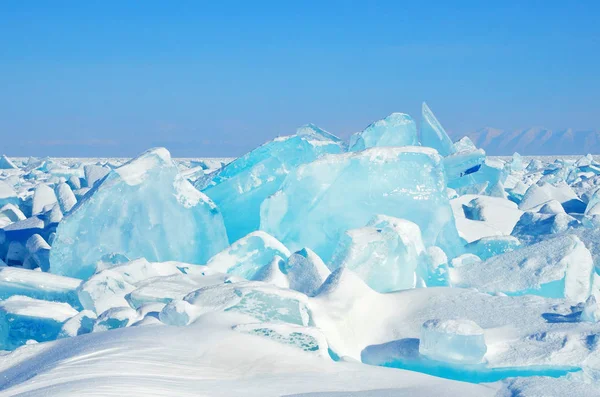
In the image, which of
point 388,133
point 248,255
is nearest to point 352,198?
point 248,255

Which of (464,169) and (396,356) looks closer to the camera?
(396,356)

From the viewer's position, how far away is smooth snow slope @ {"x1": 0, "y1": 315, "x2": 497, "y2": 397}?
1.74 metres

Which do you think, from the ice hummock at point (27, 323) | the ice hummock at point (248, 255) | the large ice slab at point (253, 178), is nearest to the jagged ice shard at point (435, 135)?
the large ice slab at point (253, 178)

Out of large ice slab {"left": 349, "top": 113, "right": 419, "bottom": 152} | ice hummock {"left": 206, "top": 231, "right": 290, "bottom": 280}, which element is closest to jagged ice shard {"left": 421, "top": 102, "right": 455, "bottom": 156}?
large ice slab {"left": 349, "top": 113, "right": 419, "bottom": 152}

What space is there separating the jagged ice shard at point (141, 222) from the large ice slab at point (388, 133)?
4.84 ft

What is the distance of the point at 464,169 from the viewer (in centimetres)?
570

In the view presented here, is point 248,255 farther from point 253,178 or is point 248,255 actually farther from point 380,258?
point 253,178

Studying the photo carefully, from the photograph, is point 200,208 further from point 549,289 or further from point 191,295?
point 549,289

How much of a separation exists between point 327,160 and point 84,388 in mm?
2558

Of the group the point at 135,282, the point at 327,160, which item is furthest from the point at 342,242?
the point at 135,282

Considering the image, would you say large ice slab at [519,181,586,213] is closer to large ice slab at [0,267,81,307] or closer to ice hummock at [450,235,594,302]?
ice hummock at [450,235,594,302]

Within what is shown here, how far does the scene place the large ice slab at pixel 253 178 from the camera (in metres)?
4.55

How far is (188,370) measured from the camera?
190 centimetres

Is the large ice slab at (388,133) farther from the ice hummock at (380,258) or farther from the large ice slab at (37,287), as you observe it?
the large ice slab at (37,287)
